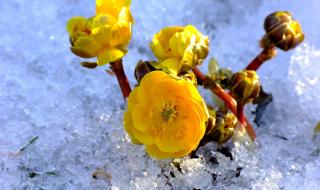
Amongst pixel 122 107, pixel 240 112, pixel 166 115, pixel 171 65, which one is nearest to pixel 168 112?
pixel 166 115

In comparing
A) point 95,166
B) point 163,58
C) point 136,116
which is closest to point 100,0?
point 163,58

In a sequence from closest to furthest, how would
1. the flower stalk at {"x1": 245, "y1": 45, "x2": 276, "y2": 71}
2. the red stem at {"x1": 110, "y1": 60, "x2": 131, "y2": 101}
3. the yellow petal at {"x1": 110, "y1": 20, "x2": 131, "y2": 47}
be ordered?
the yellow petal at {"x1": 110, "y1": 20, "x2": 131, "y2": 47}
the red stem at {"x1": 110, "y1": 60, "x2": 131, "y2": 101}
the flower stalk at {"x1": 245, "y1": 45, "x2": 276, "y2": 71}

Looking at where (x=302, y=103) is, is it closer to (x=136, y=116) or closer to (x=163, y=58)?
(x=163, y=58)

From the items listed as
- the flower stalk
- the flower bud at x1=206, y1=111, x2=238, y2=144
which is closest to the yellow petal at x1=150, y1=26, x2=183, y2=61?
the flower bud at x1=206, y1=111, x2=238, y2=144

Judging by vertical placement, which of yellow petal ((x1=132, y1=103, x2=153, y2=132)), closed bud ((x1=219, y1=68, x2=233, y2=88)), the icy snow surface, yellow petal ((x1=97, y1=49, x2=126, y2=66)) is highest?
yellow petal ((x1=97, y1=49, x2=126, y2=66))

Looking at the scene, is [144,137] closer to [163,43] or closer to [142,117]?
[142,117]

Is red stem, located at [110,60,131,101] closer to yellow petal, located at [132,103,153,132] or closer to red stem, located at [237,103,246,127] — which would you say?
yellow petal, located at [132,103,153,132]
